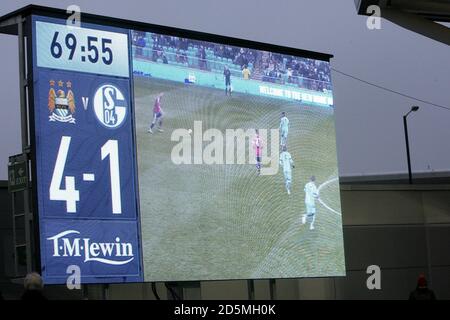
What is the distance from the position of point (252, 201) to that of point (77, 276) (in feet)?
9.64

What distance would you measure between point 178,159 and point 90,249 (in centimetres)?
180

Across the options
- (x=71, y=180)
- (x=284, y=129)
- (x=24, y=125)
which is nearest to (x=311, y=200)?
(x=284, y=129)

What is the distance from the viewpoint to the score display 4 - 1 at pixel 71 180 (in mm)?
10688

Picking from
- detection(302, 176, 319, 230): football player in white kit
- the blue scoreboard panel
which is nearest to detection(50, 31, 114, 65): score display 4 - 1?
the blue scoreboard panel

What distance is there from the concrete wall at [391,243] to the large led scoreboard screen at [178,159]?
3.11 metres

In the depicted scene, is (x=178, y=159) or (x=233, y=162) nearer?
(x=178, y=159)

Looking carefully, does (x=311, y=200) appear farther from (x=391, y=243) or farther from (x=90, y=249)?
(x=391, y=243)

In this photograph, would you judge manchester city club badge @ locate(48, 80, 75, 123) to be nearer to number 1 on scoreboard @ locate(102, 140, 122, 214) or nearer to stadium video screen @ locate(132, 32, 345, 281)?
number 1 on scoreboard @ locate(102, 140, 122, 214)

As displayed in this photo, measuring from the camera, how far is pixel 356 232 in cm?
1773

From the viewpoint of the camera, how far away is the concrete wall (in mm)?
17200

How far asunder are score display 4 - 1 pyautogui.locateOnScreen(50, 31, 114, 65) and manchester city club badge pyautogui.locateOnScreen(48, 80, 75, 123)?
35 cm

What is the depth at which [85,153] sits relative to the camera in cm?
1105
